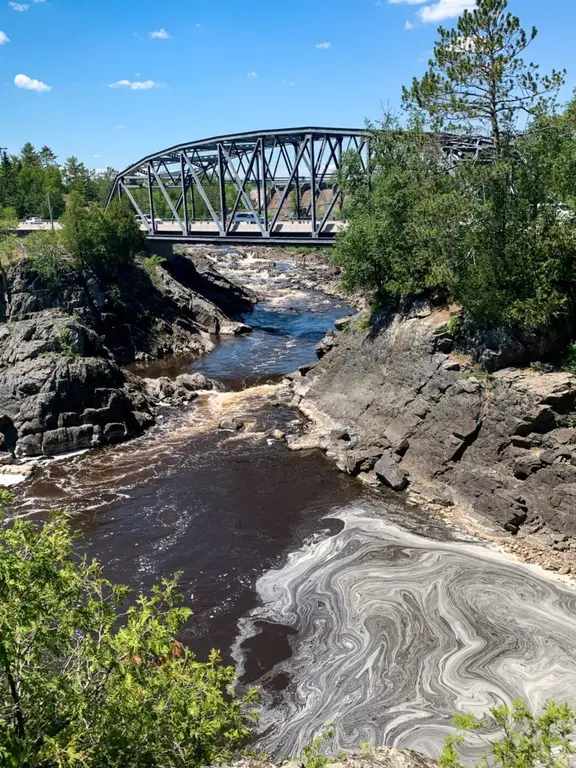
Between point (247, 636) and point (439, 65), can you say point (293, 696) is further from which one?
point (439, 65)

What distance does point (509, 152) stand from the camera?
2752cm

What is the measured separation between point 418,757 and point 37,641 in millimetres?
7123

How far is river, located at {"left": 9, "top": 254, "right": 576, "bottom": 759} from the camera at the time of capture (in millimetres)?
16328

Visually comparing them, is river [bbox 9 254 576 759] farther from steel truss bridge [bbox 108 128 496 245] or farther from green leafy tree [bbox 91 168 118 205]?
green leafy tree [bbox 91 168 118 205]

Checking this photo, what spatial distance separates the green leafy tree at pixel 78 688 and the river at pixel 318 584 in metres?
7.60

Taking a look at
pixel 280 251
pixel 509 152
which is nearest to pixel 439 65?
pixel 509 152

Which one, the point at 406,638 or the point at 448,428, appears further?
the point at 448,428

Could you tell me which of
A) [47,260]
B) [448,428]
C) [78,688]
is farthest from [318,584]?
[47,260]

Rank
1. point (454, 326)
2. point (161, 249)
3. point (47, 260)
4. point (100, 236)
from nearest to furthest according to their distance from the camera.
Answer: point (454, 326), point (47, 260), point (100, 236), point (161, 249)

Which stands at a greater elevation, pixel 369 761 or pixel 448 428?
pixel 369 761

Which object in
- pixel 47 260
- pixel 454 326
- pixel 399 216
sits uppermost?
pixel 399 216

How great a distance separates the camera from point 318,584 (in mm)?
21391

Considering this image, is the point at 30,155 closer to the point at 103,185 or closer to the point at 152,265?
the point at 103,185

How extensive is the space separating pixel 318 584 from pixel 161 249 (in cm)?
6121
